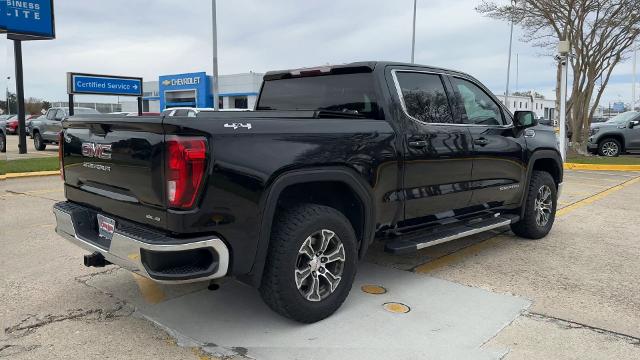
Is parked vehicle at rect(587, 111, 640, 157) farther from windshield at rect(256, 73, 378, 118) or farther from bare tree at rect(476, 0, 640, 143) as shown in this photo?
windshield at rect(256, 73, 378, 118)

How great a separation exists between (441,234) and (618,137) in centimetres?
1621

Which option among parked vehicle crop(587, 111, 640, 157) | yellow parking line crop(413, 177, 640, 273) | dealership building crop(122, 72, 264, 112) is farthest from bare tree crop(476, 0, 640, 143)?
dealership building crop(122, 72, 264, 112)

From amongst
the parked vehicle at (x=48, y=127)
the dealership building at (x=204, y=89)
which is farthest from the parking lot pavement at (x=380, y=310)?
the dealership building at (x=204, y=89)

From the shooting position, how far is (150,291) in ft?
14.1

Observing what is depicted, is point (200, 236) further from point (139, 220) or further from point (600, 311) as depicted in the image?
point (600, 311)

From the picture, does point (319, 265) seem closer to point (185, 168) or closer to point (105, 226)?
point (185, 168)

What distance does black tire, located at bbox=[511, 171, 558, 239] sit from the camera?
5863mm

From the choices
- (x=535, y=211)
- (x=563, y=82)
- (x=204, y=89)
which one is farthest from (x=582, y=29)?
(x=204, y=89)

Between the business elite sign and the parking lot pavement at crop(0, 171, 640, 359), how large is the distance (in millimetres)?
12529

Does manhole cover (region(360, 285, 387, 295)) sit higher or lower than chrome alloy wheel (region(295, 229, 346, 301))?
lower

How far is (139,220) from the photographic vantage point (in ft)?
10.8

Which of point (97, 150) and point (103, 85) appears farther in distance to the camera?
point (103, 85)

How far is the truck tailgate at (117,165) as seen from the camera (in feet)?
10.2

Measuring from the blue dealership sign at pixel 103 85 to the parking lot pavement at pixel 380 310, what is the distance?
41.3 ft
